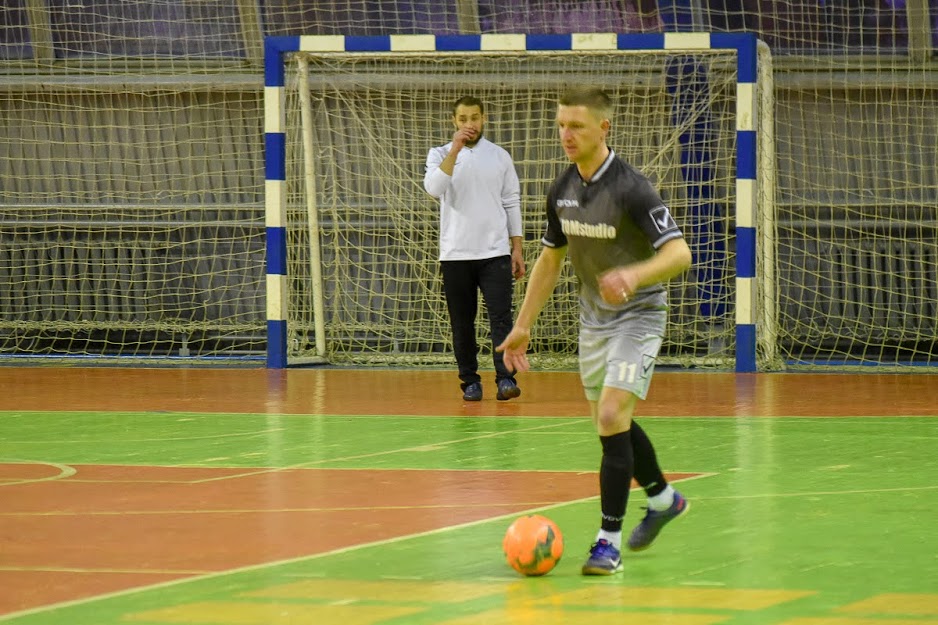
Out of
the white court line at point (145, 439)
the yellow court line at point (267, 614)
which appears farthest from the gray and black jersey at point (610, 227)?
the white court line at point (145, 439)

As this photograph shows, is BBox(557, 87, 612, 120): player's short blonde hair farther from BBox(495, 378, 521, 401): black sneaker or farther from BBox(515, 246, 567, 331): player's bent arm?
BBox(495, 378, 521, 401): black sneaker

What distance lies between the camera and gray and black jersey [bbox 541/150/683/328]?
507 centimetres

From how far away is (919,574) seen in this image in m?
4.71

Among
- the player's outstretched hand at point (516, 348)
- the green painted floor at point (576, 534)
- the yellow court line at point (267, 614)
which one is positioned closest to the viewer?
the yellow court line at point (267, 614)

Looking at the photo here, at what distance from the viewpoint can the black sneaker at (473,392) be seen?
10.2 metres

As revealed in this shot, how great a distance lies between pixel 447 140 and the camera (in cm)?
1402

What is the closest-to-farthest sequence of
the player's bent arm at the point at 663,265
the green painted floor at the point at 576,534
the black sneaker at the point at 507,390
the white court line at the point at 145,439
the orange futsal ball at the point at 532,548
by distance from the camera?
1. the green painted floor at the point at 576,534
2. the orange futsal ball at the point at 532,548
3. the player's bent arm at the point at 663,265
4. the white court line at the point at 145,439
5. the black sneaker at the point at 507,390

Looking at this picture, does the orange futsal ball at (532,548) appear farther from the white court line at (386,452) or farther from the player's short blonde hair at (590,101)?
the white court line at (386,452)

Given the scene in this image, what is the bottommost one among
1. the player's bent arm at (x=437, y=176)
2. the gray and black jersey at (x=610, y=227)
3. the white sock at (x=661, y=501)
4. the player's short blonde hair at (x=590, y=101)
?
the white sock at (x=661, y=501)

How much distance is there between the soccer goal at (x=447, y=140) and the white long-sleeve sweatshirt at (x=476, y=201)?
246 centimetres

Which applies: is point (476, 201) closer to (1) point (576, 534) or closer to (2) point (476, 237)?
(2) point (476, 237)

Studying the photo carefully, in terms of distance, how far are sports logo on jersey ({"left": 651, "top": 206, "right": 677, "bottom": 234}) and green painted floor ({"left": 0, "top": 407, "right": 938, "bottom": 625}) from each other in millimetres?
1065

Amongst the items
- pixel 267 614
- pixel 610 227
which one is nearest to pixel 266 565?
pixel 267 614

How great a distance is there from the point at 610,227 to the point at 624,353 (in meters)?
0.42
